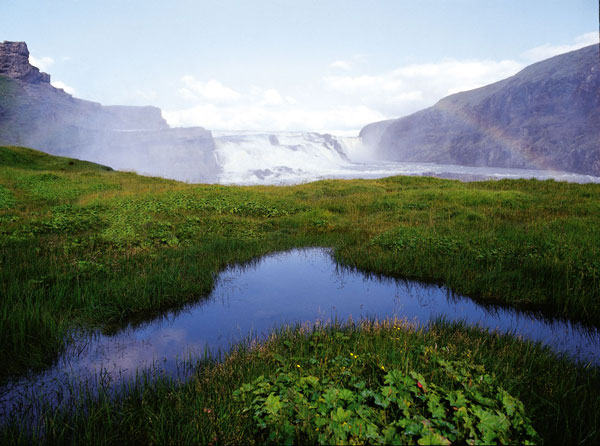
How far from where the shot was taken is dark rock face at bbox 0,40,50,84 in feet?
449

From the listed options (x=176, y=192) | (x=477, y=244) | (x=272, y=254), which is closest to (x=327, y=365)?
(x=272, y=254)

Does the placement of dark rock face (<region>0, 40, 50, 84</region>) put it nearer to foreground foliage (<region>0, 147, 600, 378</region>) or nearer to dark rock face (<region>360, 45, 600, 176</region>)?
foreground foliage (<region>0, 147, 600, 378</region>)

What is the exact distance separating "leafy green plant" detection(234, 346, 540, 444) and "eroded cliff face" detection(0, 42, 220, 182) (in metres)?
88.8

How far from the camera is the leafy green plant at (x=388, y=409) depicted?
2.72 m

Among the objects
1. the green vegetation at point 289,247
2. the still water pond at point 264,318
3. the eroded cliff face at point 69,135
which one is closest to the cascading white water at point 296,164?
the eroded cliff face at point 69,135

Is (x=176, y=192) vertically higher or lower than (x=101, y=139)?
lower

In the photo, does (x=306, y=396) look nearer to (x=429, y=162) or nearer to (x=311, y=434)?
(x=311, y=434)

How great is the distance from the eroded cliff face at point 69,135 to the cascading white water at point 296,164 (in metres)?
6.73

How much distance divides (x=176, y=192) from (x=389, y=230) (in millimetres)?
11967

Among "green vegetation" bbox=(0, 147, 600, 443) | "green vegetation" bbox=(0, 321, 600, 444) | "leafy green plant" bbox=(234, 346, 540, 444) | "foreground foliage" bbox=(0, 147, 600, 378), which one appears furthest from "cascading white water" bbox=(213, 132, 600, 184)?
"leafy green plant" bbox=(234, 346, 540, 444)

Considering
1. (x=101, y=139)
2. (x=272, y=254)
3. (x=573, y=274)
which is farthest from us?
(x=101, y=139)

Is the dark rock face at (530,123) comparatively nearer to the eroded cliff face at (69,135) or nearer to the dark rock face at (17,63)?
the eroded cliff face at (69,135)

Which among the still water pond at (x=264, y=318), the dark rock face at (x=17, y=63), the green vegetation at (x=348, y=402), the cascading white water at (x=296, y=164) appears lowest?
the still water pond at (x=264, y=318)

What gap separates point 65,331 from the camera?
5098mm
